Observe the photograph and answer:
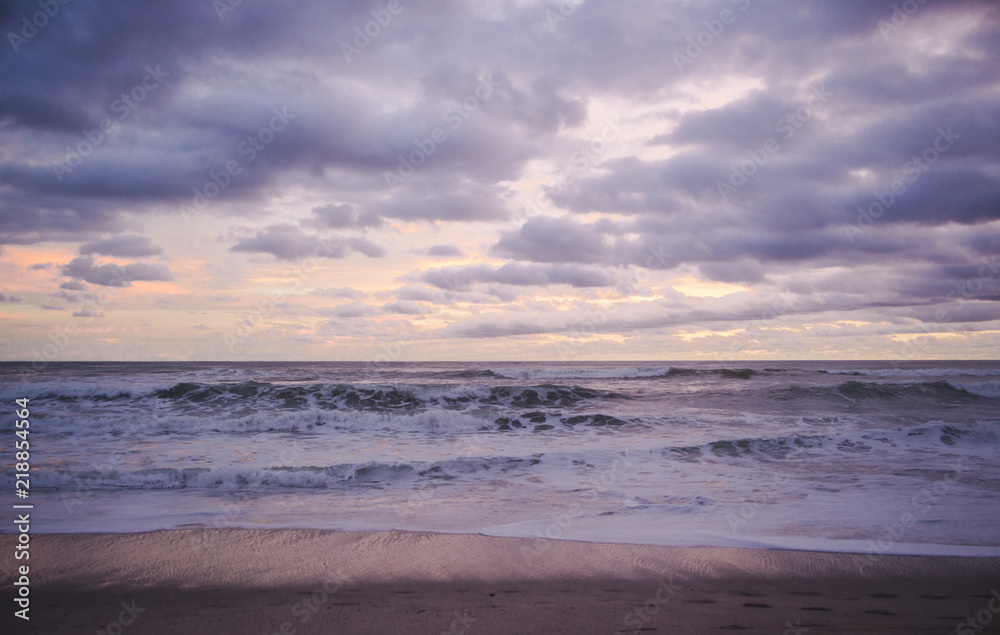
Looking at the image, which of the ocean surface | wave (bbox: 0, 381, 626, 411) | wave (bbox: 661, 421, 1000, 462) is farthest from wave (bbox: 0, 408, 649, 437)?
wave (bbox: 661, 421, 1000, 462)

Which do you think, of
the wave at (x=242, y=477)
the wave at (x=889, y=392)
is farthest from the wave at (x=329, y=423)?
the wave at (x=889, y=392)

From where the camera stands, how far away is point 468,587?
463 centimetres

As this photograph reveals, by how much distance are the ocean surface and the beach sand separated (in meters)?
0.55

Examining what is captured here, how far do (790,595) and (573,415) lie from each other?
534 inches

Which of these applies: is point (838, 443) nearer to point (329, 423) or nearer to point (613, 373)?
point (329, 423)

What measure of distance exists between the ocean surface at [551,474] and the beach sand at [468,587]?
545 mm

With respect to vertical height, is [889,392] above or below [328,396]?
below

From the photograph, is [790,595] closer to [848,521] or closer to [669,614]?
[669,614]

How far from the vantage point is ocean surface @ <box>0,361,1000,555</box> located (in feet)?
21.3

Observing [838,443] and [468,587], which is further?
[838,443]

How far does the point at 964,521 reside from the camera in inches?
257

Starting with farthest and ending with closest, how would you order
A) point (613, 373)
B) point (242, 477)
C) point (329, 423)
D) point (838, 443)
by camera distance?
point (613, 373)
point (329, 423)
point (838, 443)
point (242, 477)

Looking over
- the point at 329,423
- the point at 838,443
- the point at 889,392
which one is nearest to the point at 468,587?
the point at 838,443

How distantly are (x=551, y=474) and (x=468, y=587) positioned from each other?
5245 millimetres
